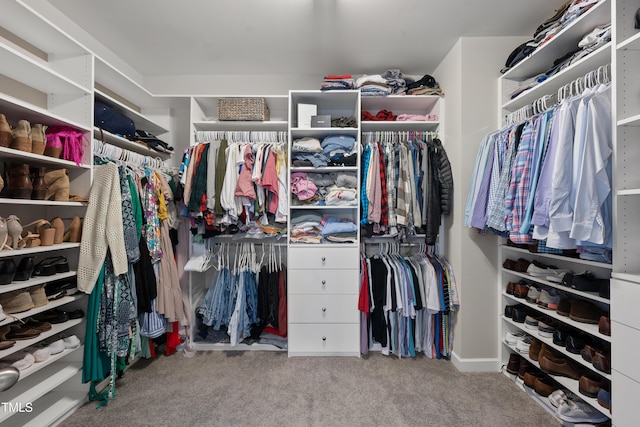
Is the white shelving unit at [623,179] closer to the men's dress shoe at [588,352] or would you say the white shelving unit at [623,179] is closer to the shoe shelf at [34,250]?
the men's dress shoe at [588,352]

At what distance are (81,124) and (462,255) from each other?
8.71ft

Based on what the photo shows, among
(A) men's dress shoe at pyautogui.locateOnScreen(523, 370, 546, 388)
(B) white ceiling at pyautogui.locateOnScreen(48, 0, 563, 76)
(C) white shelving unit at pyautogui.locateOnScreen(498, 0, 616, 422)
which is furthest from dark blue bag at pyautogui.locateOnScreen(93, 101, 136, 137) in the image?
(A) men's dress shoe at pyautogui.locateOnScreen(523, 370, 546, 388)

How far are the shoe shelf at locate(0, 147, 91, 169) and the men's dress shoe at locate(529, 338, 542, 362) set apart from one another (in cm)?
299

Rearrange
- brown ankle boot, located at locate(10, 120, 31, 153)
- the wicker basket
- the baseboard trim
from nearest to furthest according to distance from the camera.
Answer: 1. brown ankle boot, located at locate(10, 120, 31, 153)
2. the baseboard trim
3. the wicker basket

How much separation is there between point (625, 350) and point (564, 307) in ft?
1.22

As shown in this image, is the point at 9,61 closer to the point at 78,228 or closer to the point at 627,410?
the point at 78,228

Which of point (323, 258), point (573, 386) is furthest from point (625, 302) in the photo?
point (323, 258)

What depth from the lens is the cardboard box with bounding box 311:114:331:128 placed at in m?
2.17

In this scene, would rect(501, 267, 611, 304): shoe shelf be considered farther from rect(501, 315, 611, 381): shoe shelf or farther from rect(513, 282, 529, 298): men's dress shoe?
rect(501, 315, 611, 381): shoe shelf

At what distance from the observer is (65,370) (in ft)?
5.04

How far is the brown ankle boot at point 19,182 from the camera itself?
4.37 ft

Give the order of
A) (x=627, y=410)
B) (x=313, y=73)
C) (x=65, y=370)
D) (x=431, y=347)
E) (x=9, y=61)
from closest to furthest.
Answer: (x=627, y=410), (x=9, y=61), (x=65, y=370), (x=431, y=347), (x=313, y=73)

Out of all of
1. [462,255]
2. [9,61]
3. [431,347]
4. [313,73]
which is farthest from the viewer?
[313,73]

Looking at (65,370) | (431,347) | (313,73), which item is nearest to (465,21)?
(313,73)
